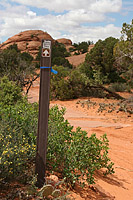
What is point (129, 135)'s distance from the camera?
7.80m

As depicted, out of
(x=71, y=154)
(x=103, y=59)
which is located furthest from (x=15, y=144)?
(x=103, y=59)

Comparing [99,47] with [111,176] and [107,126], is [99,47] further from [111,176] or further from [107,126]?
[111,176]

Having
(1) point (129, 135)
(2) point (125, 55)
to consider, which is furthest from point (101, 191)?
(2) point (125, 55)

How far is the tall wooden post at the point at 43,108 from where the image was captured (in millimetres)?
2982

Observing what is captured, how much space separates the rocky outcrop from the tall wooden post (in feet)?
119

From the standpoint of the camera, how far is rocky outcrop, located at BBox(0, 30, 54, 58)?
3906 centimetres

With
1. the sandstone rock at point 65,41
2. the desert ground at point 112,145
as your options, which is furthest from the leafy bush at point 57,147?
the sandstone rock at point 65,41

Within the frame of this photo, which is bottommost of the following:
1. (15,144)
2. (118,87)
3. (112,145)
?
(112,145)

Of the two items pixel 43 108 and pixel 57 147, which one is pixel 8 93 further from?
pixel 43 108

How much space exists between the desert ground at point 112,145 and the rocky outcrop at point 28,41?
27.6 m

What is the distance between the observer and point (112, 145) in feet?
21.3

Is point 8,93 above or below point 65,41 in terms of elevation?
below

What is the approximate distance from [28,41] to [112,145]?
123 feet

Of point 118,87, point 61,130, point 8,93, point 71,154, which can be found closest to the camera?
point 71,154
